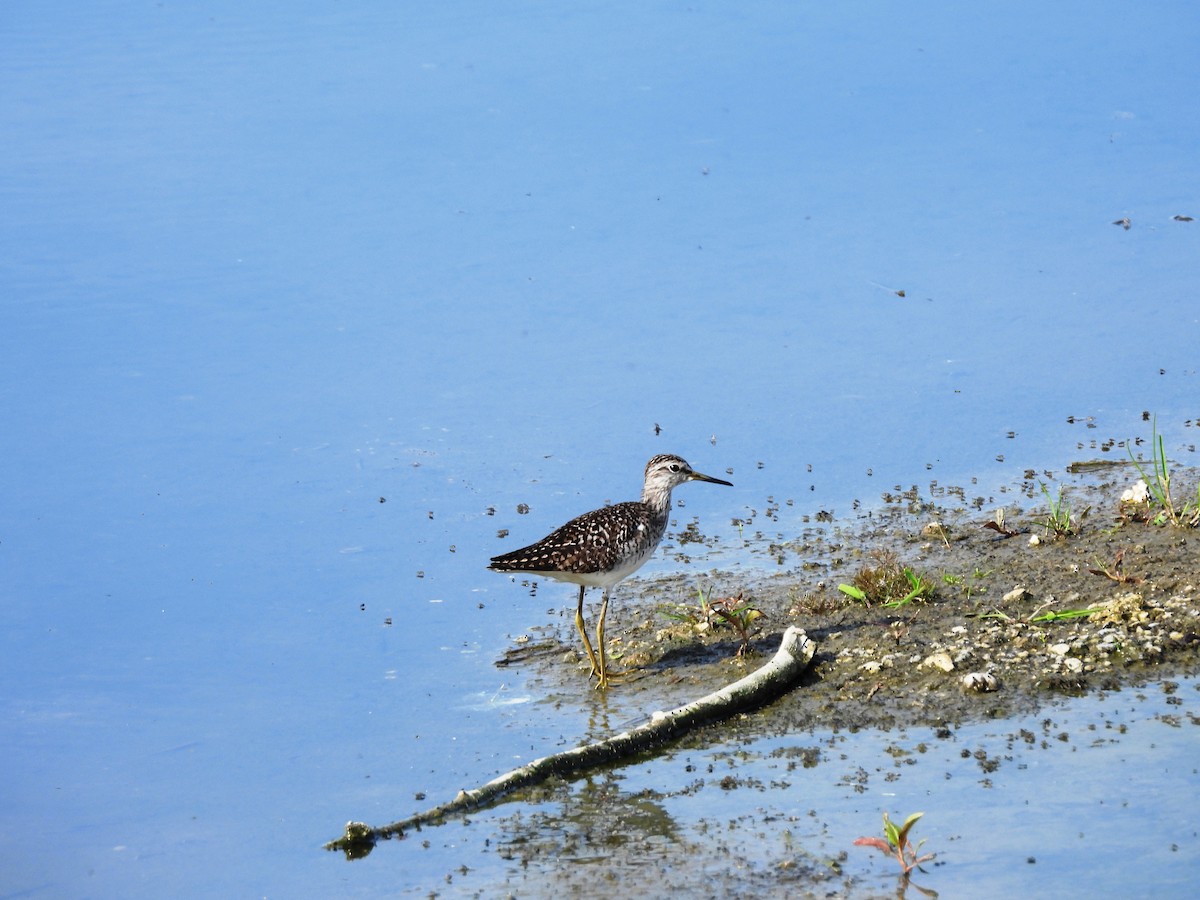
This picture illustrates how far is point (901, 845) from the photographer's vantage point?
6992mm

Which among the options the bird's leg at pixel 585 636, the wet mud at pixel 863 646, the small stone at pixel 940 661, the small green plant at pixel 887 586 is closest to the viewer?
the wet mud at pixel 863 646

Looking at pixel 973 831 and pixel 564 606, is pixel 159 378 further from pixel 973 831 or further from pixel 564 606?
pixel 973 831

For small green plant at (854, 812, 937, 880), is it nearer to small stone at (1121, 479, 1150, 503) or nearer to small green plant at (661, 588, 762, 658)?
small green plant at (661, 588, 762, 658)

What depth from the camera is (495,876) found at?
7312 mm

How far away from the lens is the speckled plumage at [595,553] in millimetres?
9641

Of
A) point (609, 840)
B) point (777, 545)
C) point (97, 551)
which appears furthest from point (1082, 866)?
point (97, 551)

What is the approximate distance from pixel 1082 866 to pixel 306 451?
719 centimetres

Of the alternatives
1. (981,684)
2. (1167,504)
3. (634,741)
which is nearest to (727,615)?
(634,741)

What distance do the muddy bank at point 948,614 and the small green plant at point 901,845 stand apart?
1378mm

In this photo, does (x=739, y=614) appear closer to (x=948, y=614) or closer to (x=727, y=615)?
(x=727, y=615)

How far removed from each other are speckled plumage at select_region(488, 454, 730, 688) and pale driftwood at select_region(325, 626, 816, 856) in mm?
975

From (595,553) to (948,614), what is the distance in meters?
2.12

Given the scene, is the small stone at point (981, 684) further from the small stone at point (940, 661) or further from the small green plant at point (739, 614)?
the small green plant at point (739, 614)

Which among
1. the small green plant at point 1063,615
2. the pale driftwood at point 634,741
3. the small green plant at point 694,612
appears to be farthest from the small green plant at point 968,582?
the small green plant at point 694,612
